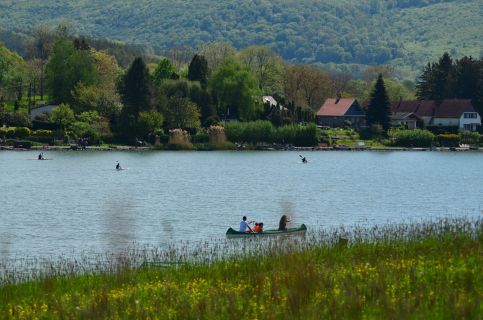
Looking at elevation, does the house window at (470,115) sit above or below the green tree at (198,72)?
below

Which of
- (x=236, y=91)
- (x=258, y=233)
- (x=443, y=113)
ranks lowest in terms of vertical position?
(x=258, y=233)

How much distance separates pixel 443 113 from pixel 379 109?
2080 centimetres

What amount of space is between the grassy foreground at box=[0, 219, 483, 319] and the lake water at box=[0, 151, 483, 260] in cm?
1390

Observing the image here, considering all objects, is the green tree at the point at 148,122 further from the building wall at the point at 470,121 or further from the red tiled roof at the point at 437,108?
the building wall at the point at 470,121

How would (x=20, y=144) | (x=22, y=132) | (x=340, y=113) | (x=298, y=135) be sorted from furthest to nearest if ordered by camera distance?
(x=340, y=113)
(x=298, y=135)
(x=22, y=132)
(x=20, y=144)

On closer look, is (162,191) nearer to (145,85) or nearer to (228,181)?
(228,181)

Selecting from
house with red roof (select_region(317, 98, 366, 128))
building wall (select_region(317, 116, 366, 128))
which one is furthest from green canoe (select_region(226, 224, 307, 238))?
building wall (select_region(317, 116, 366, 128))

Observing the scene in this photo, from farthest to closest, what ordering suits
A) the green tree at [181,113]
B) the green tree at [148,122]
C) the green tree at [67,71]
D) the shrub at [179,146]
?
the green tree at [67,71]
the green tree at [181,113]
the shrub at [179,146]
the green tree at [148,122]

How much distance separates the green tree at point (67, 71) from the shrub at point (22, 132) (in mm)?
13006

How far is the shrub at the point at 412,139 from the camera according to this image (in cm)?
16600

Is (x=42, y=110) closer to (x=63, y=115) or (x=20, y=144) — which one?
(x=63, y=115)

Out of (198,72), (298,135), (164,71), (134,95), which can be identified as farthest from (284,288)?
(164,71)

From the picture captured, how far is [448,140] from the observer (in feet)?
Result: 561

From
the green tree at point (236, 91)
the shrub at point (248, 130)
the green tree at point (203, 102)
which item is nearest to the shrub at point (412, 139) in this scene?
the green tree at point (236, 91)
